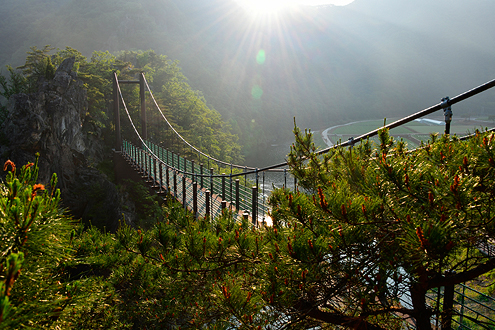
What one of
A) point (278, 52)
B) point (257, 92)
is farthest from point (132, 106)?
point (278, 52)

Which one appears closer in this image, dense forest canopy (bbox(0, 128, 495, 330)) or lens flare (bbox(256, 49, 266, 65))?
dense forest canopy (bbox(0, 128, 495, 330))

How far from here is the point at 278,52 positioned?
66.6 metres

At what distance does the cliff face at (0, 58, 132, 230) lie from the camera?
10695mm

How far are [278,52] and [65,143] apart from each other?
2413 inches

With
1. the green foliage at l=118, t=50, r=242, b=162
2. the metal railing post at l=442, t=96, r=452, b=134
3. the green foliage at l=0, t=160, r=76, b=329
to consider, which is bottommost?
the green foliage at l=0, t=160, r=76, b=329

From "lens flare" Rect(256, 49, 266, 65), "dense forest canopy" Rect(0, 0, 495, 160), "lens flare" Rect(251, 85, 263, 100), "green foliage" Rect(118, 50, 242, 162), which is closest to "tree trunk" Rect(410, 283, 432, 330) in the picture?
"green foliage" Rect(118, 50, 242, 162)

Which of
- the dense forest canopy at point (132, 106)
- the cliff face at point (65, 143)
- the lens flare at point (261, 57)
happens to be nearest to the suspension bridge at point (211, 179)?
the dense forest canopy at point (132, 106)

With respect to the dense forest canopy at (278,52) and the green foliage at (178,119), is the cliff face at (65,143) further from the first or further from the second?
the dense forest canopy at (278,52)

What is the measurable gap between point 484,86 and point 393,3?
358 ft

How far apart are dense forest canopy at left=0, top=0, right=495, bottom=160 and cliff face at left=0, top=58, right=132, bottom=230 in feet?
64.3

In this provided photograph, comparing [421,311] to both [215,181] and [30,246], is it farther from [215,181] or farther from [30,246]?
[215,181]

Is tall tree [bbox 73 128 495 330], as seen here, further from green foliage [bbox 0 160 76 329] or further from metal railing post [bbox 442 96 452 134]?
green foliage [bbox 0 160 76 329]

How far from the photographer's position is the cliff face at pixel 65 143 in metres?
10.7

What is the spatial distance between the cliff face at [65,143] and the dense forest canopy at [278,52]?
19.6 metres
